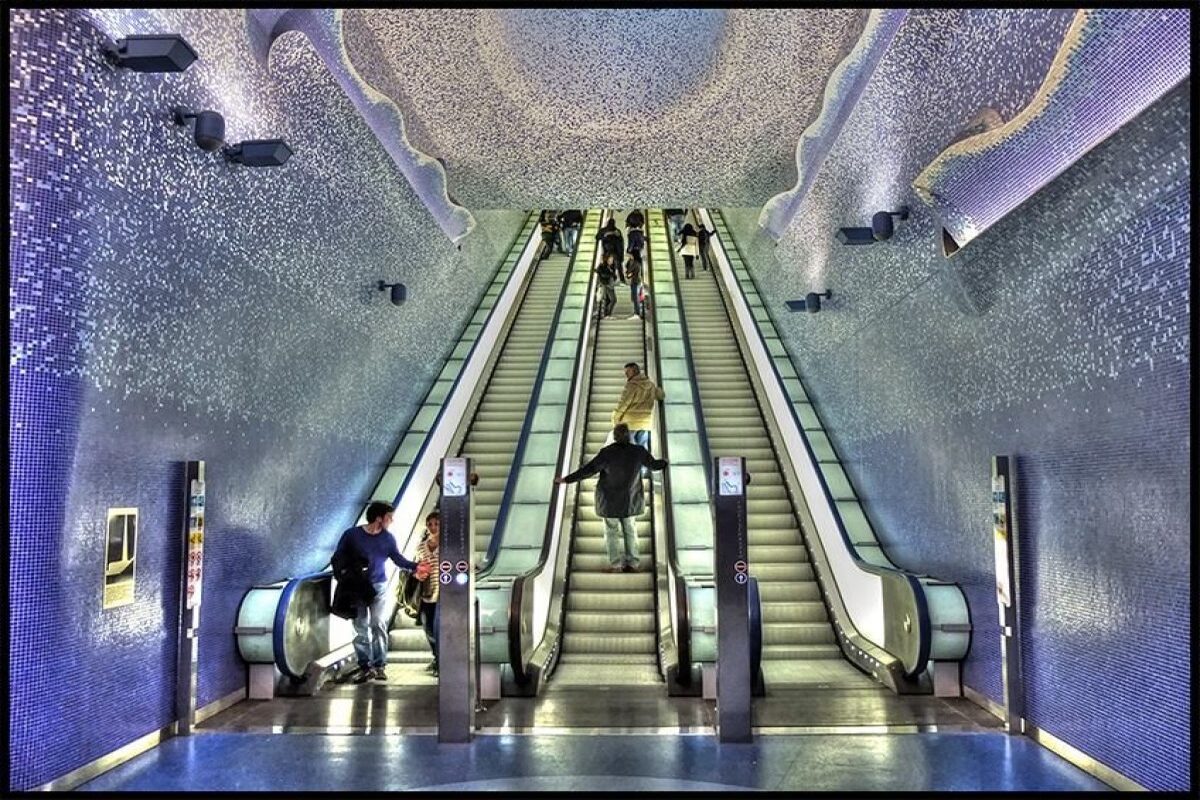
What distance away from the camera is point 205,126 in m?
4.88

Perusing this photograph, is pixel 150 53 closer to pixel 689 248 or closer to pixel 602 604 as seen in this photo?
pixel 602 604

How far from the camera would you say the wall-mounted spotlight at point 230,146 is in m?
4.89

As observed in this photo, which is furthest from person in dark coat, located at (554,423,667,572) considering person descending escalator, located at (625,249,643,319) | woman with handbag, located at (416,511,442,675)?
person descending escalator, located at (625,249,643,319)

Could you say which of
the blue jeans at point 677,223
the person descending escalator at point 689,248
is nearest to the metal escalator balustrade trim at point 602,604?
the person descending escalator at point 689,248

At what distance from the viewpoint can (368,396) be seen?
27.4 feet

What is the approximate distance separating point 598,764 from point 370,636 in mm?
2630

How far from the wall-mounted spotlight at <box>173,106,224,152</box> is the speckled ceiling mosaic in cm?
206

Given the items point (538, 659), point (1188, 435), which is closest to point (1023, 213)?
point (1188, 435)

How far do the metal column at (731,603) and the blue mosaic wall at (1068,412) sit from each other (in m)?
1.48

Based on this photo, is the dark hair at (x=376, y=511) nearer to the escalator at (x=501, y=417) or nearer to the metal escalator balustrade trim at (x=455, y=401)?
the escalator at (x=501, y=417)

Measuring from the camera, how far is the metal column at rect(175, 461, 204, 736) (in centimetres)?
500

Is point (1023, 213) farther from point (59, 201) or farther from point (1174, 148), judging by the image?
point (59, 201)

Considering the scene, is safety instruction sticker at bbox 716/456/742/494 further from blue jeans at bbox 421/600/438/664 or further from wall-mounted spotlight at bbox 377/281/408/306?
wall-mounted spotlight at bbox 377/281/408/306

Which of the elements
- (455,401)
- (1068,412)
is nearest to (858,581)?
(1068,412)
